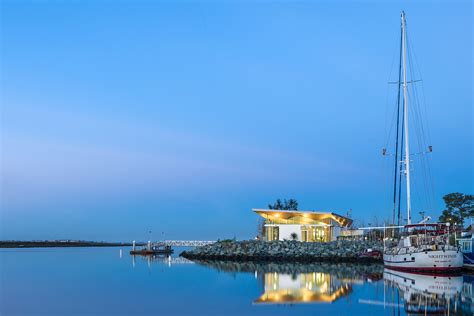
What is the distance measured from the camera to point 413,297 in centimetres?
2077

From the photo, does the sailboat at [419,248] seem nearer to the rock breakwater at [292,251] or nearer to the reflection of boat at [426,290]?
the reflection of boat at [426,290]

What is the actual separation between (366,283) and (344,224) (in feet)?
152

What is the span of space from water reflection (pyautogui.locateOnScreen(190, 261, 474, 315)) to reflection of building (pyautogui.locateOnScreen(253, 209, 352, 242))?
26457 mm

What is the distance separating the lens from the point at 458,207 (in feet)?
197

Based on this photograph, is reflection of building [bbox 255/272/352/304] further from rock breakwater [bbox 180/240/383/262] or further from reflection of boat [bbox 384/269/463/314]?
rock breakwater [bbox 180/240/383/262]

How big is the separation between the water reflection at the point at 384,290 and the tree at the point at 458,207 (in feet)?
98.2

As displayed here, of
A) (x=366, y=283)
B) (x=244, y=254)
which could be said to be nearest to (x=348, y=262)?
(x=244, y=254)

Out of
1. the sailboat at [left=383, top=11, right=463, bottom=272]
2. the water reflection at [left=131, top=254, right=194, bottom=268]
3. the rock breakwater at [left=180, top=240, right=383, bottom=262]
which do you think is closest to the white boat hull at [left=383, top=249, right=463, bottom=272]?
the sailboat at [left=383, top=11, right=463, bottom=272]

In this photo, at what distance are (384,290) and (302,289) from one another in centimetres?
339

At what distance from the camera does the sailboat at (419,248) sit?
30703 millimetres

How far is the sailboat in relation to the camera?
30703 mm

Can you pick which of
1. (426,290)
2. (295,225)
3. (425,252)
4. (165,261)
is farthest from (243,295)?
(295,225)

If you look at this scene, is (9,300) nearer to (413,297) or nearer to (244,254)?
(413,297)

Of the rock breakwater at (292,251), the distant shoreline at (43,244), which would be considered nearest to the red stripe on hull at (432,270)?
the rock breakwater at (292,251)
